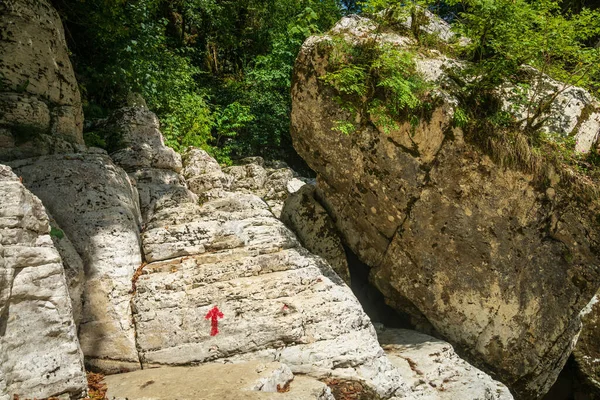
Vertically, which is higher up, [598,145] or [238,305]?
[598,145]

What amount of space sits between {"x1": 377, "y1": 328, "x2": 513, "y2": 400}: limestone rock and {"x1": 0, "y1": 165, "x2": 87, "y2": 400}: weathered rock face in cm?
481

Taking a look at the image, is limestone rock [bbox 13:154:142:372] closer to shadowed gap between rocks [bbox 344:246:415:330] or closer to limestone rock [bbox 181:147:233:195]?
limestone rock [bbox 181:147:233:195]

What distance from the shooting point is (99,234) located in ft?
20.3

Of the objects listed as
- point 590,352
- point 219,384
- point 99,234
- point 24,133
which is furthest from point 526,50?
point 24,133

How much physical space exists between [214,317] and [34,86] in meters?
5.32

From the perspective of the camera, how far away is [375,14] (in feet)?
26.5

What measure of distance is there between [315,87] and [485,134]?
335cm

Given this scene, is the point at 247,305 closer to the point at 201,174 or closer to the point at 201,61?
the point at 201,174

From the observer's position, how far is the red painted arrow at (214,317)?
227 inches

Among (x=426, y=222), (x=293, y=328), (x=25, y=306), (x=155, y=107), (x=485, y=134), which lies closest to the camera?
(x=25, y=306)

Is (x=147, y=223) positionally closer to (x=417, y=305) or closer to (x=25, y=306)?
(x=25, y=306)

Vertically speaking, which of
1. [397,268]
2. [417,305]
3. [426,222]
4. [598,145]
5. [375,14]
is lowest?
[417,305]

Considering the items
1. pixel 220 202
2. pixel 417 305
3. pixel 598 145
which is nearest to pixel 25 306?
pixel 220 202

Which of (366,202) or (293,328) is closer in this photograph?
(293,328)
